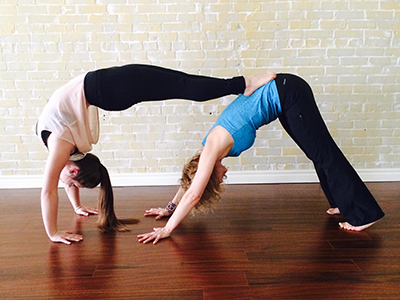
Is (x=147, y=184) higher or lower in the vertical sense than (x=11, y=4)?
lower

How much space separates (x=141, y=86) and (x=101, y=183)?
0.68m

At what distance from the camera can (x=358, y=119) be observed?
2.89 m

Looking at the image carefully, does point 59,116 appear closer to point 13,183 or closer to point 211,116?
point 211,116

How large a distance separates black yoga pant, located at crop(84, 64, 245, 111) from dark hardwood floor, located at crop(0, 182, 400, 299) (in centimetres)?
86

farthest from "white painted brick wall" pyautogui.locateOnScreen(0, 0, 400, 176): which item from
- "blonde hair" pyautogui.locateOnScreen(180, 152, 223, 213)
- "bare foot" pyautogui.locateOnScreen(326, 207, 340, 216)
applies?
"blonde hair" pyautogui.locateOnScreen(180, 152, 223, 213)

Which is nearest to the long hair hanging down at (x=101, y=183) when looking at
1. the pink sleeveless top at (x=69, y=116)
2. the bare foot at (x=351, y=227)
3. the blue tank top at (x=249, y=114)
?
the pink sleeveless top at (x=69, y=116)

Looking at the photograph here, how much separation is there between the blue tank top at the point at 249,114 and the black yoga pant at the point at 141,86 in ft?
0.50

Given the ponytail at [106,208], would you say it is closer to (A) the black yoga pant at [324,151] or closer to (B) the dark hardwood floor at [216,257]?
(B) the dark hardwood floor at [216,257]

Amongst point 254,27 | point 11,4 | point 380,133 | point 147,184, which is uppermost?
point 11,4

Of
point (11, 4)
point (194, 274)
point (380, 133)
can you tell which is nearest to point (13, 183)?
point (11, 4)

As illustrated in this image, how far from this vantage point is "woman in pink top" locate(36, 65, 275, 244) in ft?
5.91

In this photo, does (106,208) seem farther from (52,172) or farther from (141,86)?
(141,86)

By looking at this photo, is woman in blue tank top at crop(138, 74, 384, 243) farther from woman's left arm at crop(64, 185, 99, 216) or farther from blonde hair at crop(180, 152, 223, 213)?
woman's left arm at crop(64, 185, 99, 216)

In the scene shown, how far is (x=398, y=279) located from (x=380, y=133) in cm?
175
